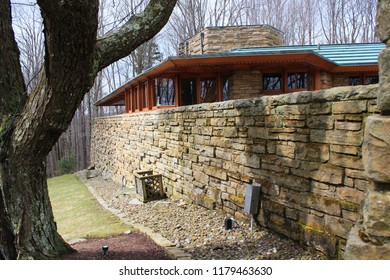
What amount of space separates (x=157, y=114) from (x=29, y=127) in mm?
4560

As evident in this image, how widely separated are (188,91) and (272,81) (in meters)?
2.61

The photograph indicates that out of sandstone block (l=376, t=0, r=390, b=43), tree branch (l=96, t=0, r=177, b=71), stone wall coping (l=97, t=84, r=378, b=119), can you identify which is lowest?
stone wall coping (l=97, t=84, r=378, b=119)

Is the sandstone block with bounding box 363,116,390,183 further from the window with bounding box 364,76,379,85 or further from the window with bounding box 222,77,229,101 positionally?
the window with bounding box 364,76,379,85

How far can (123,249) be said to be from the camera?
4.09 meters

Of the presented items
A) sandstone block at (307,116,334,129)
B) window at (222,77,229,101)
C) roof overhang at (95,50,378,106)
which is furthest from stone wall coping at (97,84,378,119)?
window at (222,77,229,101)

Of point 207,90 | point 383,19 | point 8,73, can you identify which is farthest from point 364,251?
point 207,90

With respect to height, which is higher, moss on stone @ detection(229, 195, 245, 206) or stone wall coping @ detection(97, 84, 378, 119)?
stone wall coping @ detection(97, 84, 378, 119)

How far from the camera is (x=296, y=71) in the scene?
9.85 m

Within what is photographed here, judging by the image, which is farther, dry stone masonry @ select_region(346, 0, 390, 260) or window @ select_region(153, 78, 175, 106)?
window @ select_region(153, 78, 175, 106)

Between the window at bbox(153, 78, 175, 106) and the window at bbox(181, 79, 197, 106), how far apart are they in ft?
1.12

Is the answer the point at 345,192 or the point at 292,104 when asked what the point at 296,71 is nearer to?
the point at 292,104

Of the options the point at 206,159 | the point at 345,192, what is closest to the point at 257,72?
the point at 206,159

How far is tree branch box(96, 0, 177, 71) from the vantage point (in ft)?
10.7

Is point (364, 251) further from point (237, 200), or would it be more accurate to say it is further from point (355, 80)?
point (355, 80)
